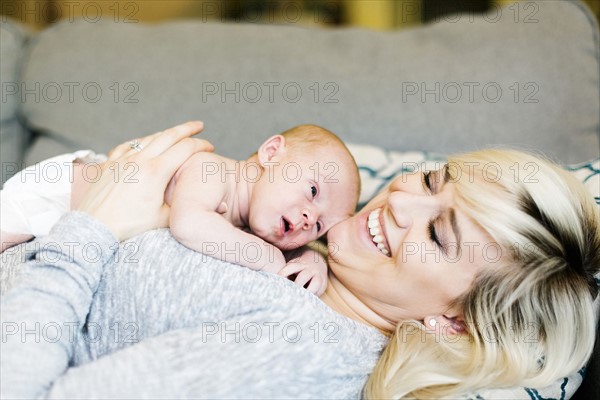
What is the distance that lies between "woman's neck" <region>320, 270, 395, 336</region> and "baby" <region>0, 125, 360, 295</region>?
0.15 ft

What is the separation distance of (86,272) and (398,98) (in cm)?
103

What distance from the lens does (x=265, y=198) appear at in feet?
3.90

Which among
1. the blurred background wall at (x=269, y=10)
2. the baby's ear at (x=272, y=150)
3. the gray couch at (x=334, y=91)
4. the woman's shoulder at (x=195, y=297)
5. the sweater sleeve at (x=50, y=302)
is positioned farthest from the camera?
the blurred background wall at (x=269, y=10)

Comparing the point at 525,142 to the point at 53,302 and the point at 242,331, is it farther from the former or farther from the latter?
the point at 53,302

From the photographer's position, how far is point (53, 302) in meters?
0.95

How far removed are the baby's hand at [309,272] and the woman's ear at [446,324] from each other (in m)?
0.22

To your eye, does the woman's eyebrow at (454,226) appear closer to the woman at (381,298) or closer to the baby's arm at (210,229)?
the woman at (381,298)

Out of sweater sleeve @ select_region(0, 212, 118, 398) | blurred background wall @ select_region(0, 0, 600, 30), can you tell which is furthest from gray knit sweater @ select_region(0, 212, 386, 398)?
blurred background wall @ select_region(0, 0, 600, 30)

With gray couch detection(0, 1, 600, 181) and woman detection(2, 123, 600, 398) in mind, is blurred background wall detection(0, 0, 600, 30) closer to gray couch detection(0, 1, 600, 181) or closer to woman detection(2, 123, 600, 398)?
gray couch detection(0, 1, 600, 181)

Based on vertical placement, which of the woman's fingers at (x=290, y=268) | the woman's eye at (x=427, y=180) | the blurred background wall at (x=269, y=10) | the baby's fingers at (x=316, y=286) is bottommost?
the baby's fingers at (x=316, y=286)

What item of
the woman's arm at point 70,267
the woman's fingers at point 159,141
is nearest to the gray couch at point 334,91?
the woman's fingers at point 159,141

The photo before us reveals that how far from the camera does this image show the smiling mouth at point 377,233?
3.77ft

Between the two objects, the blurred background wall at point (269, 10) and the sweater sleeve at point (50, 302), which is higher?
the blurred background wall at point (269, 10)

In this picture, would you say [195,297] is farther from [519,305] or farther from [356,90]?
[356,90]
